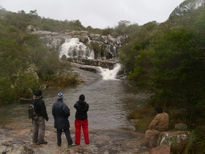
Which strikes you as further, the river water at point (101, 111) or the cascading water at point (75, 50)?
the cascading water at point (75, 50)

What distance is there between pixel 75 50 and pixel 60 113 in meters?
42.6

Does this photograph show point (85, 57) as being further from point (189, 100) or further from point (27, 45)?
point (189, 100)

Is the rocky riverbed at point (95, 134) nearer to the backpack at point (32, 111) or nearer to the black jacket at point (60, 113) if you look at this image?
the black jacket at point (60, 113)

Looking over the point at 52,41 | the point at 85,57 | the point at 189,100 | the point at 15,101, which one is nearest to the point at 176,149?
the point at 189,100

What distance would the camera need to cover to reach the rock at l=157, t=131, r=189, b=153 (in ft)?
21.7

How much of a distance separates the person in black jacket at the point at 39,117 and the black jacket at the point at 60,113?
1.27 ft

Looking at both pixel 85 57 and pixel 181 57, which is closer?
pixel 181 57

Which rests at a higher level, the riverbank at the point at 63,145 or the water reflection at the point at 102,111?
the riverbank at the point at 63,145

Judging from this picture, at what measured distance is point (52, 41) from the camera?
5066 cm

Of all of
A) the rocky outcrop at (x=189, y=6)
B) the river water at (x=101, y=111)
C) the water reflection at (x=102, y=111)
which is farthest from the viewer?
the water reflection at (x=102, y=111)

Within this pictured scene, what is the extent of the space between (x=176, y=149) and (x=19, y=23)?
225ft

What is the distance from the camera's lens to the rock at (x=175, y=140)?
6605 mm

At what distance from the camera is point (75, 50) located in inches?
1916

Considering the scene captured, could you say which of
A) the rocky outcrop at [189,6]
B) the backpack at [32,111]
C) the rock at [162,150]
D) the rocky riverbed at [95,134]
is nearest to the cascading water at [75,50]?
the rocky riverbed at [95,134]
